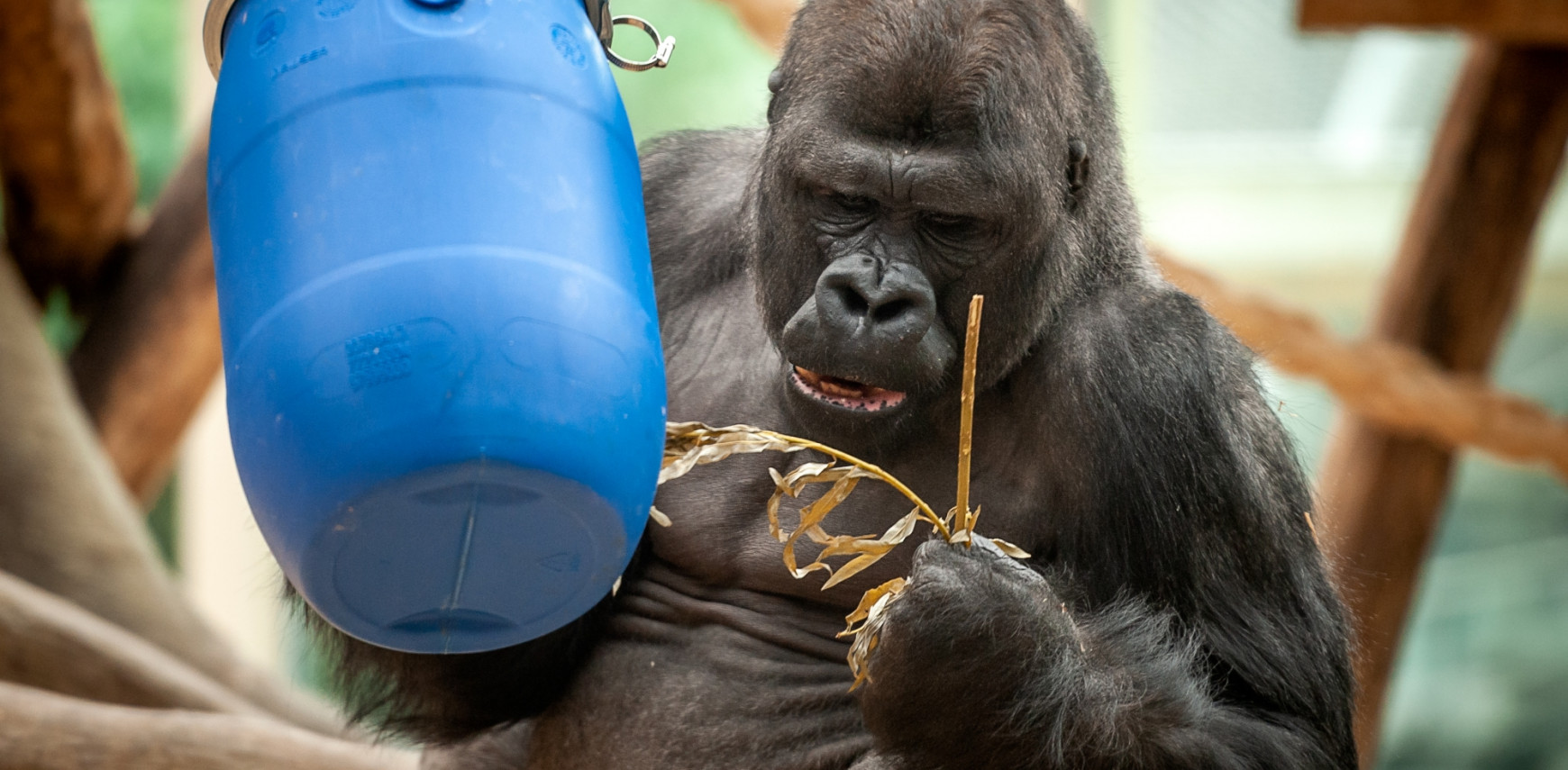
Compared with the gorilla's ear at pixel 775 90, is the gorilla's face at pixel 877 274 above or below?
below

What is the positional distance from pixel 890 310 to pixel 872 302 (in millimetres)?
40

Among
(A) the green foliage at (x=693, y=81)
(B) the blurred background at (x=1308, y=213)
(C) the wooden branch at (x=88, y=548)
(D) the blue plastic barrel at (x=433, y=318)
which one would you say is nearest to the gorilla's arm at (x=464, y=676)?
(D) the blue plastic barrel at (x=433, y=318)

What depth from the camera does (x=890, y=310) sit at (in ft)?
6.59

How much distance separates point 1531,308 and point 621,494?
37.7 ft

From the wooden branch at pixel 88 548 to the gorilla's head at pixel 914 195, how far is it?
8.60ft

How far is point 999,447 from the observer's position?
2.32 meters

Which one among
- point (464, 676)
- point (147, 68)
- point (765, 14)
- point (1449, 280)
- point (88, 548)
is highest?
point (464, 676)

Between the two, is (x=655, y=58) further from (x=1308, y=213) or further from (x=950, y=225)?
(x=1308, y=213)

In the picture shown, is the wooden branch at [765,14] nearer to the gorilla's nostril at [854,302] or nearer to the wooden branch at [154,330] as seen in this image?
the wooden branch at [154,330]

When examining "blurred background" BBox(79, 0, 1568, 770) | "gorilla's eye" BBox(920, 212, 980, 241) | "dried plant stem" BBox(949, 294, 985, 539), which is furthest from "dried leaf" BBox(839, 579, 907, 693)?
"blurred background" BBox(79, 0, 1568, 770)

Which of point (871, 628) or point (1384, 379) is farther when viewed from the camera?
point (1384, 379)

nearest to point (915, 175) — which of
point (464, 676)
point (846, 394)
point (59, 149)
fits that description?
point (846, 394)

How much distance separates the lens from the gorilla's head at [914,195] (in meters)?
2.01

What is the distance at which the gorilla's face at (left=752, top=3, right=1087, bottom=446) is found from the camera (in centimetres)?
200
